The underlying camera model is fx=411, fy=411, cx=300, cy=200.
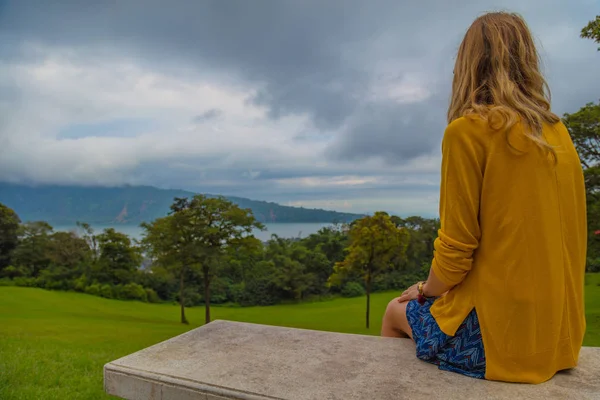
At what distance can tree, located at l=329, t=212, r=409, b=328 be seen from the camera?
47.9ft

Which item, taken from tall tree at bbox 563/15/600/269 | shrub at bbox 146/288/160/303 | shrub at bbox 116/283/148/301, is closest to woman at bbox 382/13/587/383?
tall tree at bbox 563/15/600/269

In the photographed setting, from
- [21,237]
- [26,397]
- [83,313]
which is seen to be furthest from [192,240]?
[21,237]

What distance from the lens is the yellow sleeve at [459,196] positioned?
1436mm

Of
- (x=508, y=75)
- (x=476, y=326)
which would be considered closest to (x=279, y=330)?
(x=476, y=326)

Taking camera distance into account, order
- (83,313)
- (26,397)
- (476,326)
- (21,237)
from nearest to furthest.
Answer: (476,326)
(26,397)
(83,313)
(21,237)

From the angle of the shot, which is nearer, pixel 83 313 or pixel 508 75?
pixel 508 75

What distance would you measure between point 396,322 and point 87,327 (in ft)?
51.0

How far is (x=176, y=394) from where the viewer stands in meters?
1.68

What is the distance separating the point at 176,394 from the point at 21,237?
2742 centimetres

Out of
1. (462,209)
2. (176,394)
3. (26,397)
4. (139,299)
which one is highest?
(462,209)

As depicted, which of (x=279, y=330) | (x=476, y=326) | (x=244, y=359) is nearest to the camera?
(x=476, y=326)

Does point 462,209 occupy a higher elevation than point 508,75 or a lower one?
lower

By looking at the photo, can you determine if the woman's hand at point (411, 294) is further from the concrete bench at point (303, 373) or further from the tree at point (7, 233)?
the tree at point (7, 233)

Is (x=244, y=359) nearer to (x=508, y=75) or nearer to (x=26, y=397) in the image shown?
(x=508, y=75)
